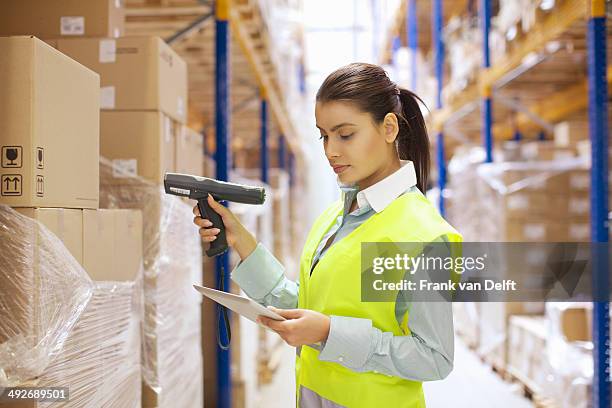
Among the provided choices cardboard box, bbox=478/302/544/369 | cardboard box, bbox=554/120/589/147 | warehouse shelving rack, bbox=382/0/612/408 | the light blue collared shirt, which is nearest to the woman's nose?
the light blue collared shirt

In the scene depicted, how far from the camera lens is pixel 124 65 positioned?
2.51 metres

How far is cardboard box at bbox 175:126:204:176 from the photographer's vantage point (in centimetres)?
285

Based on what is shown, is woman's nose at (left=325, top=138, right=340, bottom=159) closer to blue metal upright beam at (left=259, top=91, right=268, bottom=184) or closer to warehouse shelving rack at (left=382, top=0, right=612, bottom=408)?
warehouse shelving rack at (left=382, top=0, right=612, bottom=408)

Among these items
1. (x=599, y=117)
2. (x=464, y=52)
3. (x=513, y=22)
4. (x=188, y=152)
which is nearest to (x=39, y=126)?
(x=188, y=152)

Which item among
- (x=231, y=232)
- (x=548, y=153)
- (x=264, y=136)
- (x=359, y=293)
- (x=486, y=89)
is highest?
(x=486, y=89)

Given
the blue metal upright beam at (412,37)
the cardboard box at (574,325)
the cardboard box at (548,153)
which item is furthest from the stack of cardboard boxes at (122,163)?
the blue metal upright beam at (412,37)

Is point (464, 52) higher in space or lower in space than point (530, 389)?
higher

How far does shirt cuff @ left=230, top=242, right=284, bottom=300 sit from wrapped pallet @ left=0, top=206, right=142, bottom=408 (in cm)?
42

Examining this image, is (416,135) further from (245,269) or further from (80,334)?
(80,334)

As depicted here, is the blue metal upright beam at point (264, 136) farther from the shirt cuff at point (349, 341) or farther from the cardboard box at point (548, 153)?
the shirt cuff at point (349, 341)

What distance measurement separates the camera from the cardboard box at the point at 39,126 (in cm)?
162

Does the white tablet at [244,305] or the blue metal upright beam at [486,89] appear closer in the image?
the white tablet at [244,305]

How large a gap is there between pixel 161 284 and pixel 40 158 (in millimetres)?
940

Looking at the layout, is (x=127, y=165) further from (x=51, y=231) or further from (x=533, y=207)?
(x=533, y=207)
